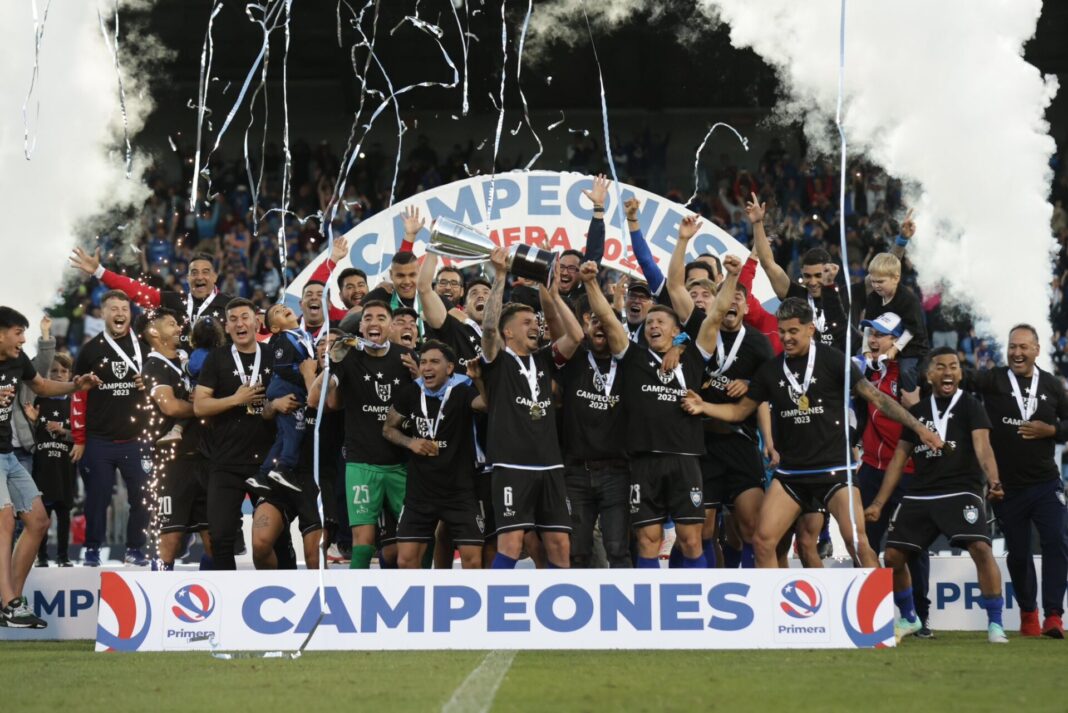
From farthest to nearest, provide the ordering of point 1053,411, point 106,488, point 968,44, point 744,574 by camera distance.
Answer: point 968,44 < point 106,488 < point 1053,411 < point 744,574

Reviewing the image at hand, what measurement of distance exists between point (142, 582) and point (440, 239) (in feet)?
8.98

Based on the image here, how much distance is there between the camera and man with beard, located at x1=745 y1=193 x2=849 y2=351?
10.0m

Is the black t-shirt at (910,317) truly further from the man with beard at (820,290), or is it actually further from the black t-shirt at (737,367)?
the black t-shirt at (737,367)

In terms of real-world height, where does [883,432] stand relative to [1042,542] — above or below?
above

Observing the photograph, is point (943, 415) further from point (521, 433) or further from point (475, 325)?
point (475, 325)

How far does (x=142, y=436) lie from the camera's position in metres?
11.0

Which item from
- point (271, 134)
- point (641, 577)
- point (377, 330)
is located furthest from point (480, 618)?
point (271, 134)

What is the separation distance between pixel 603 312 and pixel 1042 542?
330 centimetres

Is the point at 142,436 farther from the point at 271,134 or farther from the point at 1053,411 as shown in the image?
the point at 271,134

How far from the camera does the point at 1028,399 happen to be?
30.7ft

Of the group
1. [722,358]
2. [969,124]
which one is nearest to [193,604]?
[722,358]

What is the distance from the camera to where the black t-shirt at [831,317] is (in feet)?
33.2

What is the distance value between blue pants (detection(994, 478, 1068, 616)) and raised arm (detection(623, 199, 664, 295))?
2.74 metres

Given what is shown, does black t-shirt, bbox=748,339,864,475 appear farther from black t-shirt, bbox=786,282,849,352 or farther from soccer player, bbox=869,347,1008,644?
black t-shirt, bbox=786,282,849,352
